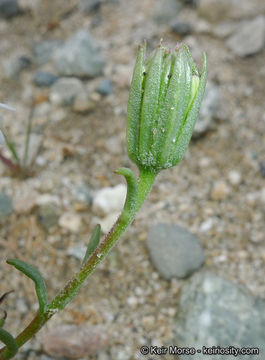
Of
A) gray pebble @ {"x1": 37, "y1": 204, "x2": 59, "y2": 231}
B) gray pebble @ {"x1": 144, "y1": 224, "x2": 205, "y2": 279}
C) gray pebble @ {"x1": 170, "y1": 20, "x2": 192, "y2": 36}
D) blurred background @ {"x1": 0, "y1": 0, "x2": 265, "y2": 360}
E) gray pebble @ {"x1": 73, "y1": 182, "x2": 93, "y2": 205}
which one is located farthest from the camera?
gray pebble @ {"x1": 170, "y1": 20, "x2": 192, "y2": 36}

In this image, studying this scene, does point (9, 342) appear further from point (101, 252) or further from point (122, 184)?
point (122, 184)

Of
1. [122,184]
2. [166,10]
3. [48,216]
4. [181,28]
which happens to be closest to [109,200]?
[122,184]

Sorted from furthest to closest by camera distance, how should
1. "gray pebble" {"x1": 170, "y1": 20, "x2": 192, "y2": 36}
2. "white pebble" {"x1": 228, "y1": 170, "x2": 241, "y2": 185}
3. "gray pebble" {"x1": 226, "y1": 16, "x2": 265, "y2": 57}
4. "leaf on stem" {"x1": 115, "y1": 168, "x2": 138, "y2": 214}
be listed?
"gray pebble" {"x1": 170, "y1": 20, "x2": 192, "y2": 36}
"gray pebble" {"x1": 226, "y1": 16, "x2": 265, "y2": 57}
"white pebble" {"x1": 228, "y1": 170, "x2": 241, "y2": 185}
"leaf on stem" {"x1": 115, "y1": 168, "x2": 138, "y2": 214}

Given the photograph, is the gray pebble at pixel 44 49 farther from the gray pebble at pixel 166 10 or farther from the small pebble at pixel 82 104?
the gray pebble at pixel 166 10

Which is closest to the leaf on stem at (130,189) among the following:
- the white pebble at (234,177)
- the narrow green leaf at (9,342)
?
the narrow green leaf at (9,342)

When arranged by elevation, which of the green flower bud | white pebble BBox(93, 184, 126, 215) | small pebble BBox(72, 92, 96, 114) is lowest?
white pebble BBox(93, 184, 126, 215)

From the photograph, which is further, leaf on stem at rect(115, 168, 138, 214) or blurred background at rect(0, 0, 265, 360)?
blurred background at rect(0, 0, 265, 360)

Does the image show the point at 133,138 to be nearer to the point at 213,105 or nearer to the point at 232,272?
the point at 232,272

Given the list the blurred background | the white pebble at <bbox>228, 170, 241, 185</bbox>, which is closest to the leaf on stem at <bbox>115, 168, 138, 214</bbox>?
the blurred background

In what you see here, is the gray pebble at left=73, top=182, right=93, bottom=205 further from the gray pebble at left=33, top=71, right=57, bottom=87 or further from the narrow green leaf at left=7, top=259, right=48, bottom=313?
the narrow green leaf at left=7, top=259, right=48, bottom=313

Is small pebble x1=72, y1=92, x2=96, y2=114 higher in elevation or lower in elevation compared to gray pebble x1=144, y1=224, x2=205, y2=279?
higher
